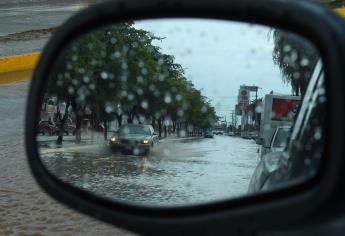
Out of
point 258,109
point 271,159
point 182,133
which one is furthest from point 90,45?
point 271,159

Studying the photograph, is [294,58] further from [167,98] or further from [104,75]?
[104,75]

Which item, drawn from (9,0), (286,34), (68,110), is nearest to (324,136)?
(286,34)

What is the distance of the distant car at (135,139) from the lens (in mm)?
2068

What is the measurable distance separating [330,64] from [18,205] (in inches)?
224

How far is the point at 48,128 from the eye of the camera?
2273mm

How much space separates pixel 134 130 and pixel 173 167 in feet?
0.61

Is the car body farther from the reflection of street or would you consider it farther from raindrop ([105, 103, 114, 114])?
raindrop ([105, 103, 114, 114])

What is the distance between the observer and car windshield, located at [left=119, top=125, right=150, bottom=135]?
6.74ft

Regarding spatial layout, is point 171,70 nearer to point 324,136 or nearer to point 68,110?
point 68,110

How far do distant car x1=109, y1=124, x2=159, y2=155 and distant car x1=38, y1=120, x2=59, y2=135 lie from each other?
25cm

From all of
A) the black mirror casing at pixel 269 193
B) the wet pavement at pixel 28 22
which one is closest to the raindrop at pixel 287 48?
the black mirror casing at pixel 269 193

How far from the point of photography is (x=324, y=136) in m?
1.55

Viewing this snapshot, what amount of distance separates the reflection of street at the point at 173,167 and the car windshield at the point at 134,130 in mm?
70

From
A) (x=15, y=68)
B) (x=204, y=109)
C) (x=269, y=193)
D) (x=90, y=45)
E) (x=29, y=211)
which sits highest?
(x=15, y=68)
